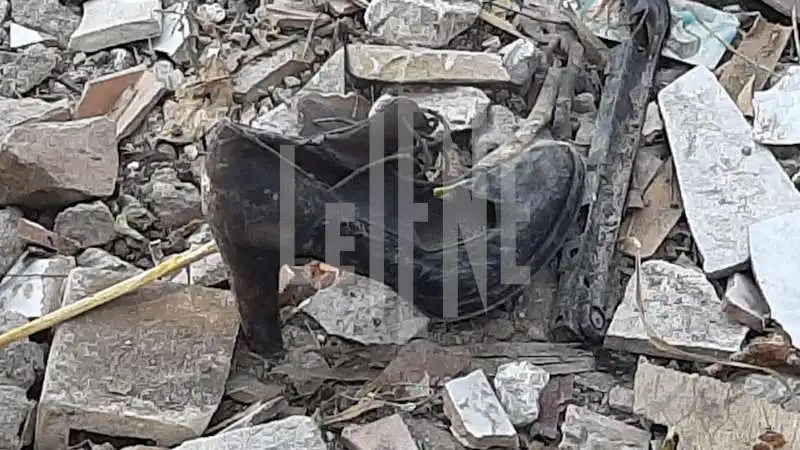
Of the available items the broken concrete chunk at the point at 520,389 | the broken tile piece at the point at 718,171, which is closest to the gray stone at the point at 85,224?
the broken concrete chunk at the point at 520,389

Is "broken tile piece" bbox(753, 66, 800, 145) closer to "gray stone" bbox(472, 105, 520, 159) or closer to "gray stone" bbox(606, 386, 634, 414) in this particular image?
"gray stone" bbox(472, 105, 520, 159)

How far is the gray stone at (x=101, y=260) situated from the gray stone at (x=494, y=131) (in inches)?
26.0

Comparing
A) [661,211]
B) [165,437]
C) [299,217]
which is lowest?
[165,437]

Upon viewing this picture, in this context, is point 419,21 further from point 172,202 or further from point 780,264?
point 780,264

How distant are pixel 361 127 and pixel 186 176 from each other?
1.63 ft

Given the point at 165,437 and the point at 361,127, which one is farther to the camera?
the point at 361,127

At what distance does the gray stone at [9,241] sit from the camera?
2.15 m

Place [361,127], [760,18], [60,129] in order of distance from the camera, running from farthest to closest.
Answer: [760,18] → [60,129] → [361,127]

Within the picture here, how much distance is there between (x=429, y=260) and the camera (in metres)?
2.05

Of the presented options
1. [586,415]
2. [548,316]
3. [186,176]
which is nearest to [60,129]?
[186,176]

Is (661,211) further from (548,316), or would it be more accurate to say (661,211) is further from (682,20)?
(682,20)

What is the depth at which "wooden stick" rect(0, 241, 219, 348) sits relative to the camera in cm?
195

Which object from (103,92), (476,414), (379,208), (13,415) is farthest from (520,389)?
(103,92)

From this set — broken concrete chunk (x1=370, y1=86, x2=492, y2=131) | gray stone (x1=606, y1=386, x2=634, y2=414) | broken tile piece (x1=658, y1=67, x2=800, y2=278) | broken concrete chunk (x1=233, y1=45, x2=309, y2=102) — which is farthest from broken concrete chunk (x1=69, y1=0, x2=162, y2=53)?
gray stone (x1=606, y1=386, x2=634, y2=414)
